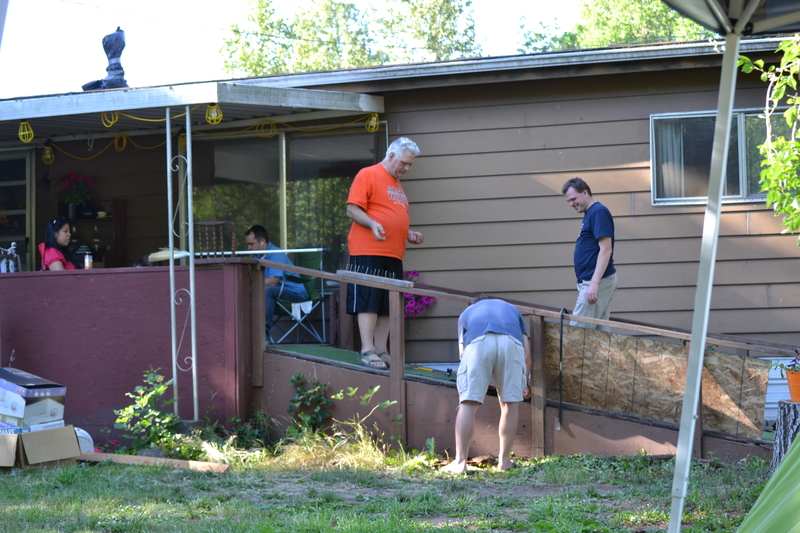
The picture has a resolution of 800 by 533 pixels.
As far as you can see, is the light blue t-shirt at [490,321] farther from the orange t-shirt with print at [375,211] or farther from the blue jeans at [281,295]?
the blue jeans at [281,295]

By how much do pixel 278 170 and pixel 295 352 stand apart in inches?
87.6

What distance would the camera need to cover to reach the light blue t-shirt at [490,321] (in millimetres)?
5004

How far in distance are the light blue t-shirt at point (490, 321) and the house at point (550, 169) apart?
1681mm

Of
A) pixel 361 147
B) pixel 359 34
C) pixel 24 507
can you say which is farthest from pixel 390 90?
pixel 359 34

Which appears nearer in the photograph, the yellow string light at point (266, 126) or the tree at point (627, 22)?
the yellow string light at point (266, 126)

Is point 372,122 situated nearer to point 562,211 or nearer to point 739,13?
point 562,211

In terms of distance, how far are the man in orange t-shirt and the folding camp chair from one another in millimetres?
772

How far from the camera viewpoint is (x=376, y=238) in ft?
18.9

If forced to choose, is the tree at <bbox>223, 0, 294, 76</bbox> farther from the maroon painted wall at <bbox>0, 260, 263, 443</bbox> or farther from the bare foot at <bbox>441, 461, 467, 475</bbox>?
the bare foot at <bbox>441, 461, 467, 475</bbox>

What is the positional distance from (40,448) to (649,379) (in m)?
4.15

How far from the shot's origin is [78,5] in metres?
26.3

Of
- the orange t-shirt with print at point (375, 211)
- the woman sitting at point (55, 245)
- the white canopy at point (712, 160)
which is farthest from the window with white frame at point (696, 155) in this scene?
the woman sitting at point (55, 245)

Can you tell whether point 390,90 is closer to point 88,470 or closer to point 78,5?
point 88,470

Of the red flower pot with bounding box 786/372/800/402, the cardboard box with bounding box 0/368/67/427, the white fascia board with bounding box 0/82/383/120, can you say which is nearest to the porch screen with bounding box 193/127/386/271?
the white fascia board with bounding box 0/82/383/120
